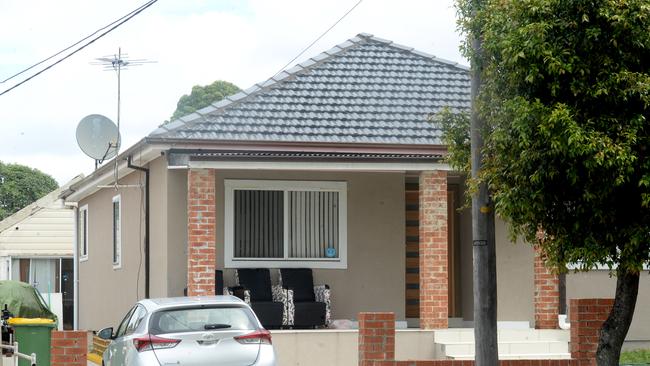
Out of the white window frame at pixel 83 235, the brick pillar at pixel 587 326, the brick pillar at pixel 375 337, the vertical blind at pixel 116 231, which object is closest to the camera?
the brick pillar at pixel 375 337

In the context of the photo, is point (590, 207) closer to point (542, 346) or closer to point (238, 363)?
point (238, 363)

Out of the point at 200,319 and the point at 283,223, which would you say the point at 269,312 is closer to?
the point at 283,223

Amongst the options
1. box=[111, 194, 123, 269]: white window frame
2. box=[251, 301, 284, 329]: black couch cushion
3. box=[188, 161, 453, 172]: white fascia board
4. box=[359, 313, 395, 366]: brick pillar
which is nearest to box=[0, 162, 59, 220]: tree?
box=[111, 194, 123, 269]: white window frame

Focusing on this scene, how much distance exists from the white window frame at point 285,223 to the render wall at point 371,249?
106 millimetres

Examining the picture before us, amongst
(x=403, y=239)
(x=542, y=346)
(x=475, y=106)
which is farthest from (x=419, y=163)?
(x=475, y=106)

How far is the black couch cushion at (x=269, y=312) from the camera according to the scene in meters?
18.4

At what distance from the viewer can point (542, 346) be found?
18484 mm

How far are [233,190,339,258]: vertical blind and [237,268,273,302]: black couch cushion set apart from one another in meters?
0.41

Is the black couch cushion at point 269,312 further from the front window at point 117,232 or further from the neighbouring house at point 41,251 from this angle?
the neighbouring house at point 41,251

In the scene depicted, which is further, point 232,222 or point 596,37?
point 232,222

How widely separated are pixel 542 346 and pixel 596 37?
851 centimetres

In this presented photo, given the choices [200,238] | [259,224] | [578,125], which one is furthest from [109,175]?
[578,125]

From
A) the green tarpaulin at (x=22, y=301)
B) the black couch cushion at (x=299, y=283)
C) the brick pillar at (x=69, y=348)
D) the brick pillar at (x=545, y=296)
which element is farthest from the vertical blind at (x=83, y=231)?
the brick pillar at (x=69, y=348)

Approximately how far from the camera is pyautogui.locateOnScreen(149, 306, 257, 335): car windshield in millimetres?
12922
